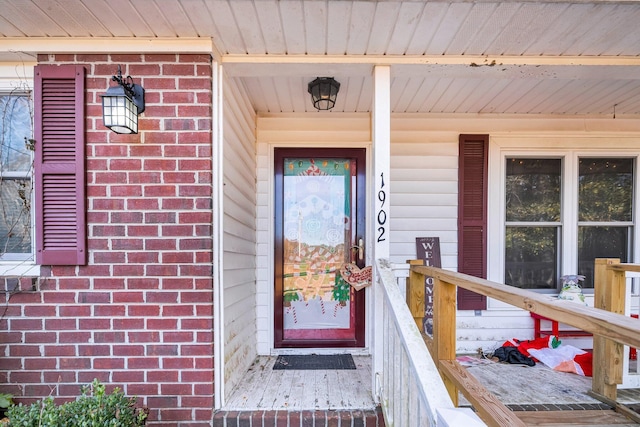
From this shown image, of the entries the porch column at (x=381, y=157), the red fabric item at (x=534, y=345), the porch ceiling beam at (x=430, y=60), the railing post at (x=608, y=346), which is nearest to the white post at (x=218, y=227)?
the porch ceiling beam at (x=430, y=60)

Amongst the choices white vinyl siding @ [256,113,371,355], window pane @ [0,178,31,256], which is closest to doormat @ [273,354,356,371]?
white vinyl siding @ [256,113,371,355]

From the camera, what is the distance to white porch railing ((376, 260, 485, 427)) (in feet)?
3.39

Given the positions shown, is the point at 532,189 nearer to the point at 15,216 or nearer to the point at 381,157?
the point at 381,157

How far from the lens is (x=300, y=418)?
200 cm

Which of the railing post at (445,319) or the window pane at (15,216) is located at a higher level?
the window pane at (15,216)

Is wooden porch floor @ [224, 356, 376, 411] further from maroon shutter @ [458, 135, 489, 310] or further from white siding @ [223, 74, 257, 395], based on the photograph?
maroon shutter @ [458, 135, 489, 310]

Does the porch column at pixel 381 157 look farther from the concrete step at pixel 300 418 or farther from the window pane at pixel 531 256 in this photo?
the window pane at pixel 531 256

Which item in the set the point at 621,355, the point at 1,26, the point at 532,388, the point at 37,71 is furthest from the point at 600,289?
the point at 1,26

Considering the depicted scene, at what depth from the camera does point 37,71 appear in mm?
2039

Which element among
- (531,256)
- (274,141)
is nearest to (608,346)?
(531,256)

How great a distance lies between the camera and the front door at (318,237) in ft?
10.4

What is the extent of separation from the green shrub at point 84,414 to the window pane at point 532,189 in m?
3.43

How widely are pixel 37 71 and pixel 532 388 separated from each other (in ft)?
12.9

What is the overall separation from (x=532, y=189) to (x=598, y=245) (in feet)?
2.82
